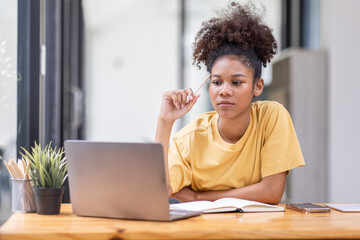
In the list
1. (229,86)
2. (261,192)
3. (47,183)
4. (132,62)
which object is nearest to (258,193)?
(261,192)

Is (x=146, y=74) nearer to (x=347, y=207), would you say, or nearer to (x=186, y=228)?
(x=347, y=207)

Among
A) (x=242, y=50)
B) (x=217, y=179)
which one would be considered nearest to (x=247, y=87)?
(x=242, y=50)

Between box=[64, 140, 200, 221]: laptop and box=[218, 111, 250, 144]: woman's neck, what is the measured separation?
622mm

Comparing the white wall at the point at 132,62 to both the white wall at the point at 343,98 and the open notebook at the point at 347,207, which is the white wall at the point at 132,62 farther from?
the open notebook at the point at 347,207

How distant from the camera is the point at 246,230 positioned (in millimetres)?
1024

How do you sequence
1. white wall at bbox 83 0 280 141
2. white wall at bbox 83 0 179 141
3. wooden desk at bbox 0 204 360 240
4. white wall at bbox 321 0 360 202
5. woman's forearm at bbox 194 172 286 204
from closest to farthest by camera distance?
wooden desk at bbox 0 204 360 240
woman's forearm at bbox 194 172 286 204
white wall at bbox 321 0 360 202
white wall at bbox 83 0 280 141
white wall at bbox 83 0 179 141

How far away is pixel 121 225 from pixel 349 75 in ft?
9.64

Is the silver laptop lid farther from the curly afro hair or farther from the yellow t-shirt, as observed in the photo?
the curly afro hair

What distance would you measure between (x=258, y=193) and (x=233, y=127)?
31cm

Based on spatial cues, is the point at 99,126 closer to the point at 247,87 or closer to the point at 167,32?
the point at 167,32

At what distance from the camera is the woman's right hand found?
1.61m

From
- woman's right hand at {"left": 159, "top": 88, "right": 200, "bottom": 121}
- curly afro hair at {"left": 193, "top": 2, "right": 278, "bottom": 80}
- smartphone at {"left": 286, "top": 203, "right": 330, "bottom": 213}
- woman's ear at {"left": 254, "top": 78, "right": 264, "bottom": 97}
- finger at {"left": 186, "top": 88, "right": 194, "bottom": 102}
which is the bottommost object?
smartphone at {"left": 286, "top": 203, "right": 330, "bottom": 213}

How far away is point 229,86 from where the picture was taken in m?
1.67

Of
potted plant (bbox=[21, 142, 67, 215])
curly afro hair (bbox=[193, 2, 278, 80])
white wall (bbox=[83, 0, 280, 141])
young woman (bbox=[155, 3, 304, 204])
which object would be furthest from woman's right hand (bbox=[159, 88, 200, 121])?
white wall (bbox=[83, 0, 280, 141])
